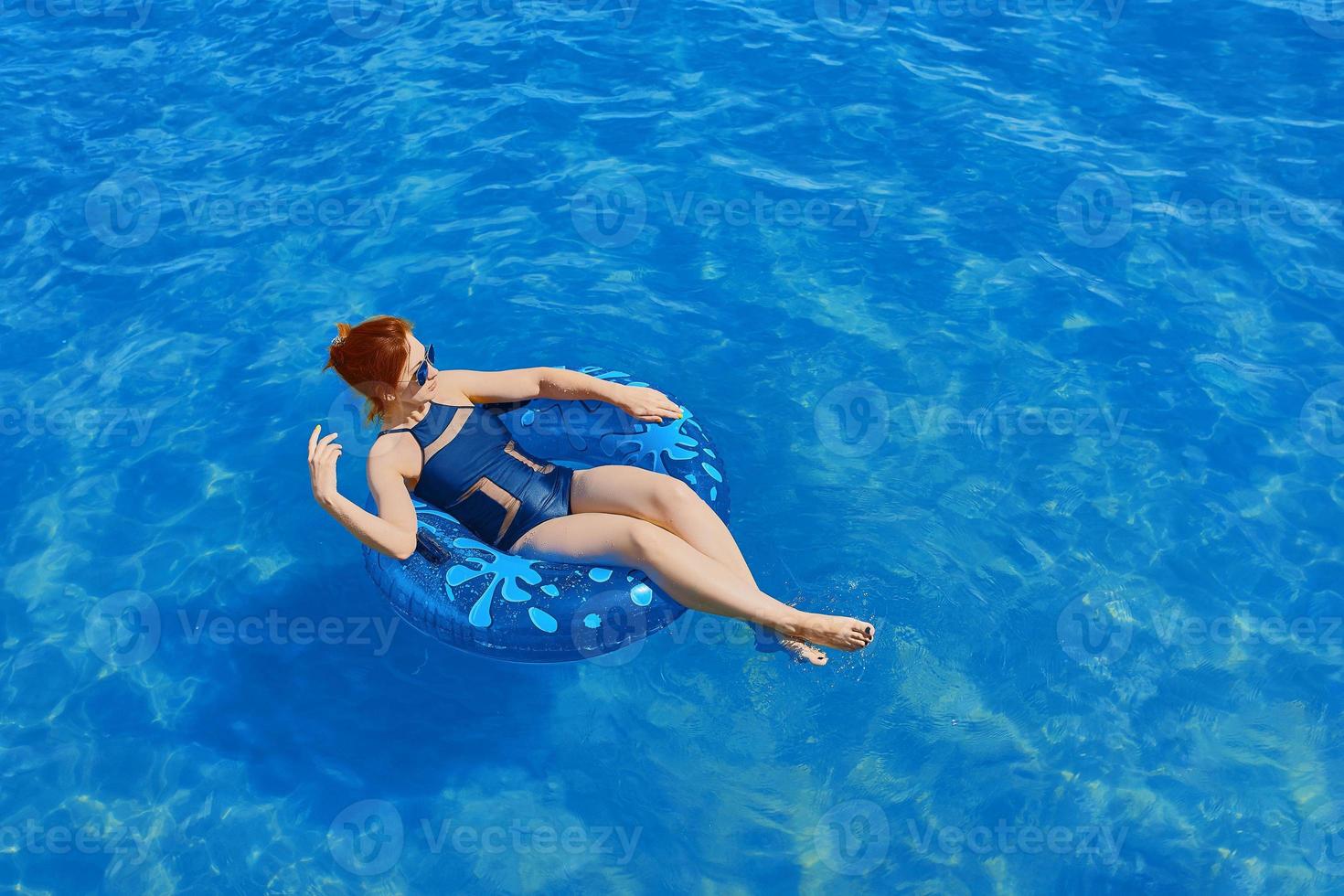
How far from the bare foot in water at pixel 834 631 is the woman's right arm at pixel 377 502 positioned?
1639 mm

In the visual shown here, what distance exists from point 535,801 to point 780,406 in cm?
263

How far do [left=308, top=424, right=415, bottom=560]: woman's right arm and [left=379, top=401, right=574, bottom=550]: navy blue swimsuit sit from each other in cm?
19

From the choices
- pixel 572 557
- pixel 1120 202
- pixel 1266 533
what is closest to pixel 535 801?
pixel 572 557

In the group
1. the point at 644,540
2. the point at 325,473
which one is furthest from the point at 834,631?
the point at 325,473

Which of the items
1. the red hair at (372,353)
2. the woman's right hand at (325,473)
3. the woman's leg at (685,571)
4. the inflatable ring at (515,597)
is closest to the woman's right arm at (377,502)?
the woman's right hand at (325,473)

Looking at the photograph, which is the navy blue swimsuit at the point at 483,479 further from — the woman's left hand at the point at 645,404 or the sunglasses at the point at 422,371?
the woman's left hand at the point at 645,404

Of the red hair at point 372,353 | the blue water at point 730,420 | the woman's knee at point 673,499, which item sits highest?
the red hair at point 372,353

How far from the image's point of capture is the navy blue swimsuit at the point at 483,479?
15.9ft

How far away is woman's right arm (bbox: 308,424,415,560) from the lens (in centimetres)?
434

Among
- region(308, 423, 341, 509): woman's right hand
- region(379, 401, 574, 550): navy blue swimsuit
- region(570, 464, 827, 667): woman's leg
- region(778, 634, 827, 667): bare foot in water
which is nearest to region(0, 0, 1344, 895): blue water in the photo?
region(778, 634, 827, 667): bare foot in water

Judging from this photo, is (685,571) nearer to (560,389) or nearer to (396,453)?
(560,389)

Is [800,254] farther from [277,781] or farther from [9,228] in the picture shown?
[9,228]

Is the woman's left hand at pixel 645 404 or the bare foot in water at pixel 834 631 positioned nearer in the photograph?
the bare foot in water at pixel 834 631

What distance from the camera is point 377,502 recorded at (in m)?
4.59
